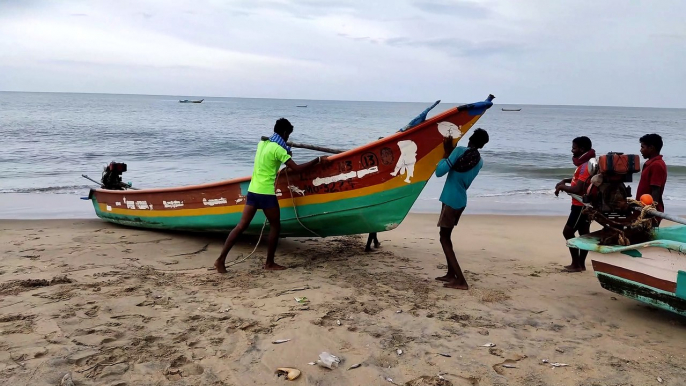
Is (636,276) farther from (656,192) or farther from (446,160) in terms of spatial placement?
(446,160)

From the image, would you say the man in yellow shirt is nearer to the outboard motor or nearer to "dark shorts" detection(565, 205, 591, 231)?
"dark shorts" detection(565, 205, 591, 231)

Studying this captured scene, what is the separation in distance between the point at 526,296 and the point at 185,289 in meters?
3.01

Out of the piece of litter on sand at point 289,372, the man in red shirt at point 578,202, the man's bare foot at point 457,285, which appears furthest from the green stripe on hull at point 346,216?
the piece of litter on sand at point 289,372

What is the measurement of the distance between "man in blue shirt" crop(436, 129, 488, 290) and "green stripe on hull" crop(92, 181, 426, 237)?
45cm

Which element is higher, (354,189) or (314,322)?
(354,189)

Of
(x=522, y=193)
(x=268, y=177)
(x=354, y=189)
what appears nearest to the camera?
(x=268, y=177)

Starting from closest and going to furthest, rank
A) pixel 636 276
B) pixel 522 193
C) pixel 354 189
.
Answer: pixel 636 276, pixel 354 189, pixel 522 193

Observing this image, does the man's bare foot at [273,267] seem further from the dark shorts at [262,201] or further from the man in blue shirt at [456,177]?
the man in blue shirt at [456,177]

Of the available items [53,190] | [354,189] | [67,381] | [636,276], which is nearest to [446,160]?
[354,189]

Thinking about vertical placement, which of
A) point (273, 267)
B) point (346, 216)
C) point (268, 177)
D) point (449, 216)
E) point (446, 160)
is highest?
point (446, 160)

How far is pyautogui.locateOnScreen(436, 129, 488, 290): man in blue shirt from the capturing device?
4.39 meters

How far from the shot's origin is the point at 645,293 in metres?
3.78

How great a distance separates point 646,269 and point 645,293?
19cm

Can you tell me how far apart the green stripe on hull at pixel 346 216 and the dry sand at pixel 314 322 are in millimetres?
355
